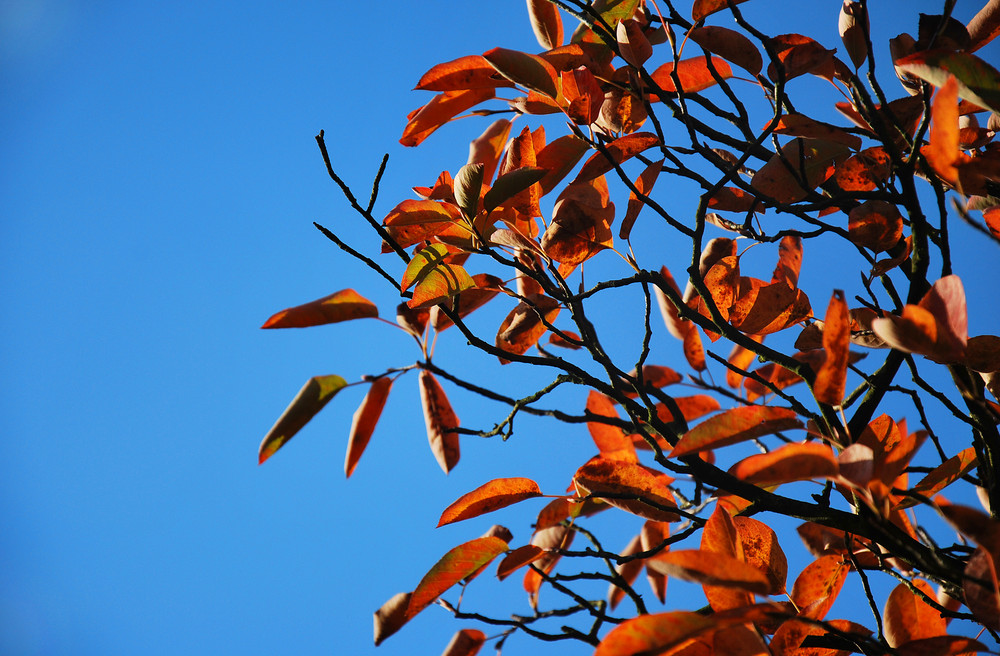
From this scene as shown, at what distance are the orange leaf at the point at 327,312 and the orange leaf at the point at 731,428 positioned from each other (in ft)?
0.91

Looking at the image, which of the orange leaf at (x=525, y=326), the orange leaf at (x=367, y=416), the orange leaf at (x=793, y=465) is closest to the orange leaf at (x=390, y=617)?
the orange leaf at (x=367, y=416)

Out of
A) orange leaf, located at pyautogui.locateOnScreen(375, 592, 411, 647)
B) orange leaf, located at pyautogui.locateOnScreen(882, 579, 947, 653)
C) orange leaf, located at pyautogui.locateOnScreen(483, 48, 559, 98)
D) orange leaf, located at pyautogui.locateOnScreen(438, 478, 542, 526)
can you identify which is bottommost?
orange leaf, located at pyautogui.locateOnScreen(882, 579, 947, 653)

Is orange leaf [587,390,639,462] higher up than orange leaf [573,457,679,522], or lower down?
higher up

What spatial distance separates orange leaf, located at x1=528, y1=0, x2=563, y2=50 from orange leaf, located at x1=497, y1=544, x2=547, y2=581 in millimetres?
506

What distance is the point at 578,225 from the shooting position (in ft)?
Answer: 1.81

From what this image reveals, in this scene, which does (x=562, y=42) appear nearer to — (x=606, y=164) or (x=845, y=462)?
(x=606, y=164)

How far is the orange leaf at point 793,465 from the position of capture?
36 centimetres

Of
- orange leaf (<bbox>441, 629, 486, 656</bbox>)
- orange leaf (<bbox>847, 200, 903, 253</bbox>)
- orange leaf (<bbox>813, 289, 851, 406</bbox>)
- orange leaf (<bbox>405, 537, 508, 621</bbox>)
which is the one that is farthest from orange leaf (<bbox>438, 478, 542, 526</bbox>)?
orange leaf (<bbox>847, 200, 903, 253</bbox>)

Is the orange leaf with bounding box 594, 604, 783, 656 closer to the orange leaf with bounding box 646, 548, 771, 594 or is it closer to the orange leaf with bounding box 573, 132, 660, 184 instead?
the orange leaf with bounding box 646, 548, 771, 594

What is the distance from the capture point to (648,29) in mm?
658

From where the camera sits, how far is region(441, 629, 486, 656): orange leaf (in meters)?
0.63

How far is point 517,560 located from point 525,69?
17.3 inches

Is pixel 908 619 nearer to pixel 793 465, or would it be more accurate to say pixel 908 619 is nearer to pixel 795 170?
pixel 793 465

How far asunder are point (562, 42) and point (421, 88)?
21 centimetres
